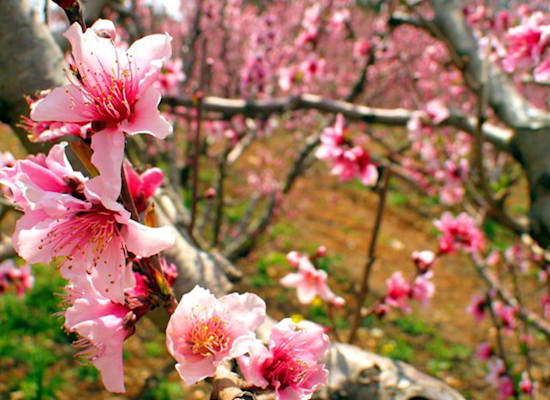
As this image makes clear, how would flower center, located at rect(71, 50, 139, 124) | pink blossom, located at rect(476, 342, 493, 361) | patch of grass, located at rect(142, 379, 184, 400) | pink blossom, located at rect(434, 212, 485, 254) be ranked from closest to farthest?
flower center, located at rect(71, 50, 139, 124) → pink blossom, located at rect(434, 212, 485, 254) → pink blossom, located at rect(476, 342, 493, 361) → patch of grass, located at rect(142, 379, 184, 400)

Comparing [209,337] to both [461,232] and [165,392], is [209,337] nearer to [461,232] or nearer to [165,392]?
[461,232]

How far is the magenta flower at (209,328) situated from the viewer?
66 centimetres

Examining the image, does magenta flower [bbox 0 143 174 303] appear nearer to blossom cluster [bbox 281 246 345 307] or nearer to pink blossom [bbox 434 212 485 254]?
blossom cluster [bbox 281 246 345 307]

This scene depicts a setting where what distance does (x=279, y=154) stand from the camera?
10.3 m

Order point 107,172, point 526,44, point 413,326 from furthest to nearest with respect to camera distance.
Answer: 1. point 413,326
2. point 526,44
3. point 107,172

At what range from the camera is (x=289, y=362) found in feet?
2.38

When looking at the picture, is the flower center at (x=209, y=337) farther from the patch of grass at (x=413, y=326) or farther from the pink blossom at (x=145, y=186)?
the patch of grass at (x=413, y=326)

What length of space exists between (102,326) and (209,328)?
0.17m

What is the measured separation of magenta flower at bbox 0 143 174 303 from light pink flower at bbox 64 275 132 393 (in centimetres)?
4

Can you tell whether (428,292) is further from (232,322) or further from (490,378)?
(232,322)

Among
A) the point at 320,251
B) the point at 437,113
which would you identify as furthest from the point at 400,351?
the point at 320,251

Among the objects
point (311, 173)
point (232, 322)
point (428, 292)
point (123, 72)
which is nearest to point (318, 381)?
point (232, 322)

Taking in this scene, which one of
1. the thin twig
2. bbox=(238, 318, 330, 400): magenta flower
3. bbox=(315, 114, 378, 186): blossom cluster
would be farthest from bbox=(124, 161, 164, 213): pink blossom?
bbox=(315, 114, 378, 186): blossom cluster

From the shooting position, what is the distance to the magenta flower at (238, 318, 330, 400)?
2.24 ft
